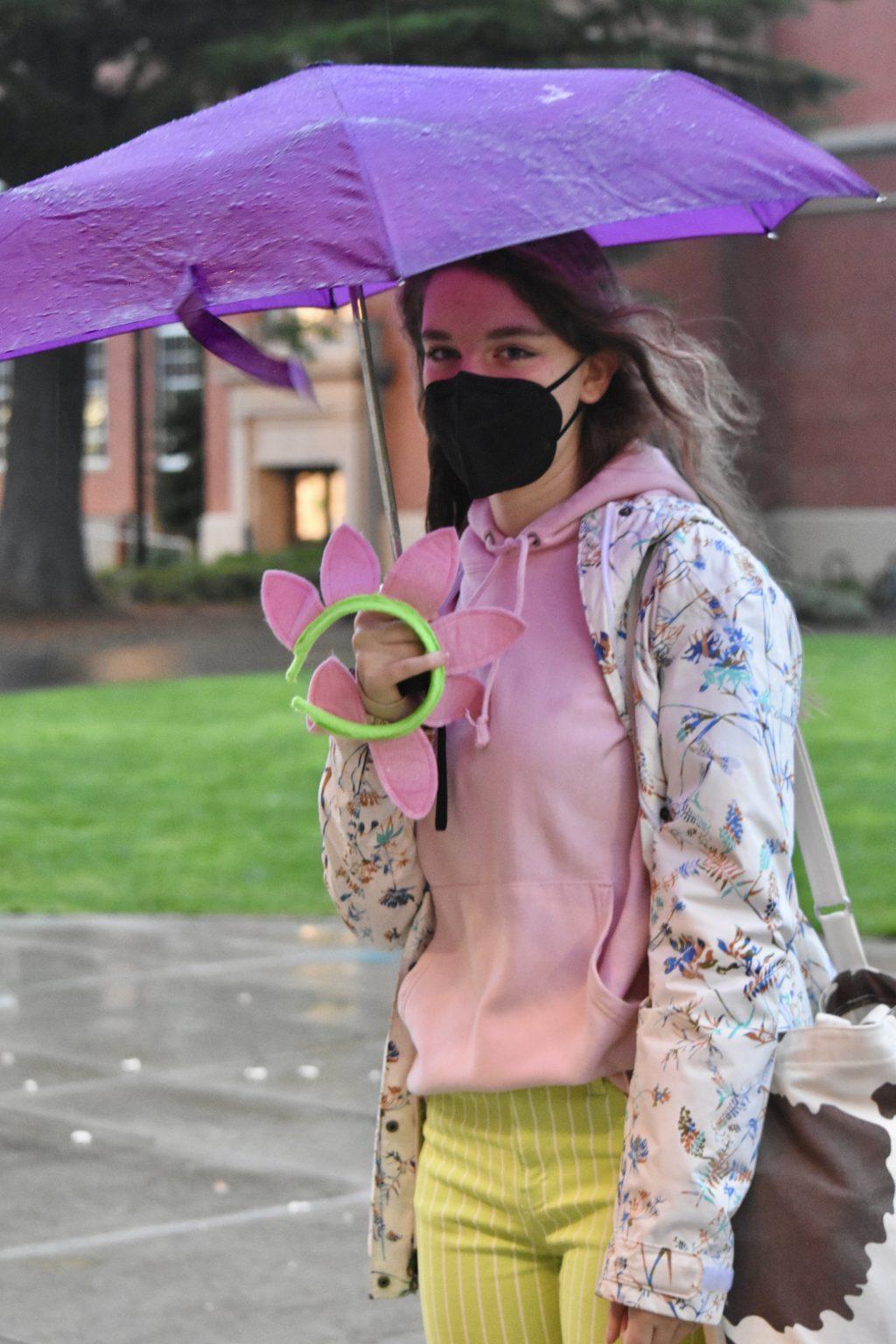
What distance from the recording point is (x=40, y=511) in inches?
1110

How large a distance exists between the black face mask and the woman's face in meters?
0.01

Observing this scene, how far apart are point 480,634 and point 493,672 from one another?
0.06 m

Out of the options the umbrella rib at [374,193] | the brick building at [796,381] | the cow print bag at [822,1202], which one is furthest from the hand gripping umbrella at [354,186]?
the brick building at [796,381]

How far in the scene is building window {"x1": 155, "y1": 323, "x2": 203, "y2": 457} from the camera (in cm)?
4206

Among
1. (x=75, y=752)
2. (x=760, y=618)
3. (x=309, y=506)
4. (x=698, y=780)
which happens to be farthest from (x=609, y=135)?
(x=309, y=506)

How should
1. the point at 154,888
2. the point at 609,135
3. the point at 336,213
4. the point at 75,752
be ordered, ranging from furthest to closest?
1. the point at 75,752
2. the point at 154,888
3. the point at 609,135
4. the point at 336,213

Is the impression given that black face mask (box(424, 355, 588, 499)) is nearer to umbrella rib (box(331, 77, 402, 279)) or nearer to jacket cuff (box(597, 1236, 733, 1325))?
umbrella rib (box(331, 77, 402, 279))

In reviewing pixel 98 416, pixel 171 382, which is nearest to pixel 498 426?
pixel 171 382

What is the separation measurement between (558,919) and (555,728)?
22cm

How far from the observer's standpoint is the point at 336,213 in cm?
203

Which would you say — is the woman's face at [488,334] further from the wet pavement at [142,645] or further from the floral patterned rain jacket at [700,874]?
the wet pavement at [142,645]

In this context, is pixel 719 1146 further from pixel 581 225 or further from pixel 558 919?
pixel 581 225

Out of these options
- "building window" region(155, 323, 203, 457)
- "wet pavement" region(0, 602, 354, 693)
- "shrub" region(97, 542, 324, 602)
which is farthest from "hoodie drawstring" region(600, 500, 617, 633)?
"building window" region(155, 323, 203, 457)

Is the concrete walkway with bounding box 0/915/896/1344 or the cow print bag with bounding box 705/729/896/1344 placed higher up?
the cow print bag with bounding box 705/729/896/1344
